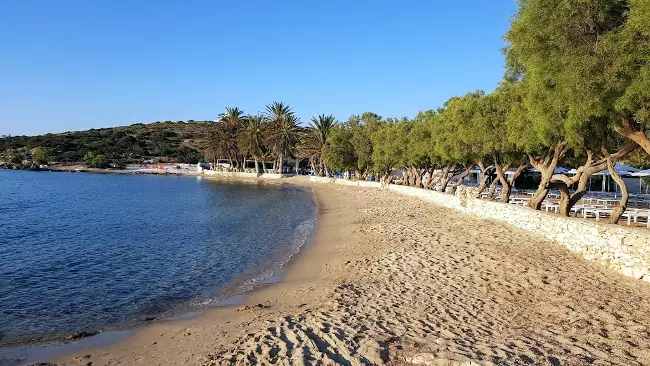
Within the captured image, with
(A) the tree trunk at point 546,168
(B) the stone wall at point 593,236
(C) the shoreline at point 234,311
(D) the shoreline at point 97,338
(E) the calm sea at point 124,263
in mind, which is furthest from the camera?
(A) the tree trunk at point 546,168

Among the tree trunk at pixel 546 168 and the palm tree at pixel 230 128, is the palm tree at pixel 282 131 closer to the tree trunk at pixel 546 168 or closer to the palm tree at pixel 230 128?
the palm tree at pixel 230 128

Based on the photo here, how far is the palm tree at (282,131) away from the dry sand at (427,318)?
64.8 m

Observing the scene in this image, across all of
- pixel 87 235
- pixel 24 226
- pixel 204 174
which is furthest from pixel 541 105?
pixel 204 174

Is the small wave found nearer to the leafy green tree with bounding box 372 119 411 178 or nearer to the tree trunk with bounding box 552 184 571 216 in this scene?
the tree trunk with bounding box 552 184 571 216

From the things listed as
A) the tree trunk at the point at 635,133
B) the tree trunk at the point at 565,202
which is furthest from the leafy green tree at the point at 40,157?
the tree trunk at the point at 635,133

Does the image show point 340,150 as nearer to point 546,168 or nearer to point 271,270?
point 546,168

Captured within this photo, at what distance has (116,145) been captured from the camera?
157875 millimetres

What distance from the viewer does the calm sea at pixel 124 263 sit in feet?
35.7

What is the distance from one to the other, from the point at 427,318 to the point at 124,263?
12125 mm

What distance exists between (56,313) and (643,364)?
38.1 ft

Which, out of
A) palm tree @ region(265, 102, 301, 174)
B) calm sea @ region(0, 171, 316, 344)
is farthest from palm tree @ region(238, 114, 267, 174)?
calm sea @ region(0, 171, 316, 344)

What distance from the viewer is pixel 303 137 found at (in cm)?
7962

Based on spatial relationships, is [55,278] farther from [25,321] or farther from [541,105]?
[541,105]

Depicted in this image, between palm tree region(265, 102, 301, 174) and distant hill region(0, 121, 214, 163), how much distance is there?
203 feet
